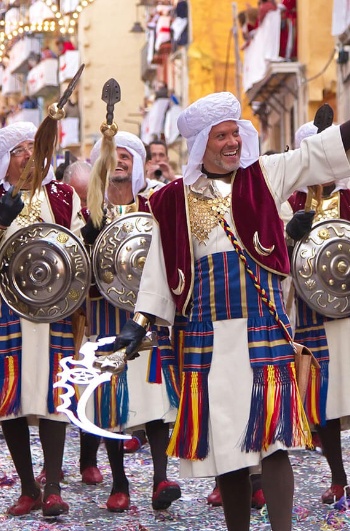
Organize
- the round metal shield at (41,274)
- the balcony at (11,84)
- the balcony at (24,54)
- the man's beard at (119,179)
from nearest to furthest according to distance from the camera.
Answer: the round metal shield at (41,274)
the man's beard at (119,179)
the balcony at (24,54)
the balcony at (11,84)

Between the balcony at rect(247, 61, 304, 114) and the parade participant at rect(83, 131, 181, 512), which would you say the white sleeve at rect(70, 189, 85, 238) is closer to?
the parade participant at rect(83, 131, 181, 512)

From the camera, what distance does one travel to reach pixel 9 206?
673cm

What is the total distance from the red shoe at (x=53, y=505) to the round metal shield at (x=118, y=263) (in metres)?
0.97

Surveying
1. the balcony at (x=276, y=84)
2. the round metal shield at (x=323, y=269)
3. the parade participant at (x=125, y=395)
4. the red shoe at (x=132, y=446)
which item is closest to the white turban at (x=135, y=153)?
the parade participant at (x=125, y=395)

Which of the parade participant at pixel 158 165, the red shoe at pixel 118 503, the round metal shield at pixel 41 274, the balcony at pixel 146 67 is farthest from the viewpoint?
the balcony at pixel 146 67

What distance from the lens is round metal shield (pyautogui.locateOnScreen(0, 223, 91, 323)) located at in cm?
698

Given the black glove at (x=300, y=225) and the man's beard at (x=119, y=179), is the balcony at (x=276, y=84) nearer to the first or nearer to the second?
the man's beard at (x=119, y=179)

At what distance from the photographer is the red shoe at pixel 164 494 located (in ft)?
23.0

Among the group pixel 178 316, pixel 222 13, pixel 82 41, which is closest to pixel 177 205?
pixel 178 316

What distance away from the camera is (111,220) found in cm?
723

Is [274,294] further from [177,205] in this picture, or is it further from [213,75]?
[213,75]

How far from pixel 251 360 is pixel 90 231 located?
1.86 metres

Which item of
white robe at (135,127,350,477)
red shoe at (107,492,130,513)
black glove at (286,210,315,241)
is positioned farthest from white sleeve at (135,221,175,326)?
red shoe at (107,492,130,513)

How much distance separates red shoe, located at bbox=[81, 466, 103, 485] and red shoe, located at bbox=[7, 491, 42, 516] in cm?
82
